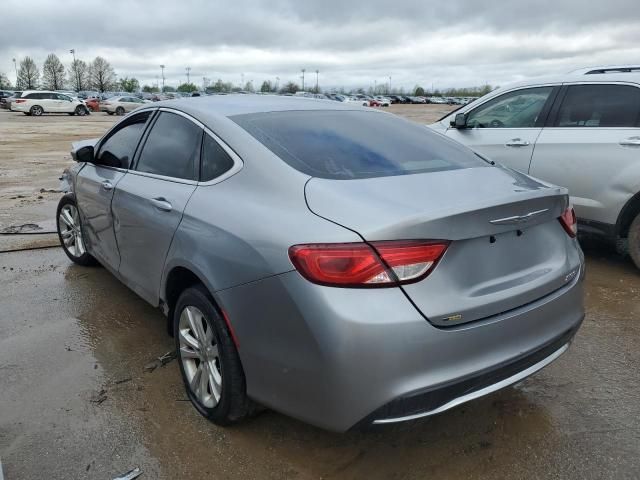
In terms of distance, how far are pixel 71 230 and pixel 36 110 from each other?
3644cm

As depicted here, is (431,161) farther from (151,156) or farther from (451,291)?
(151,156)

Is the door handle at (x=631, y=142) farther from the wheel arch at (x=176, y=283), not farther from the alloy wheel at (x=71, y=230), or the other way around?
the alloy wheel at (x=71, y=230)

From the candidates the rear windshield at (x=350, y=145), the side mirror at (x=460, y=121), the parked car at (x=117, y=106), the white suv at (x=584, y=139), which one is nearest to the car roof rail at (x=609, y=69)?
the white suv at (x=584, y=139)

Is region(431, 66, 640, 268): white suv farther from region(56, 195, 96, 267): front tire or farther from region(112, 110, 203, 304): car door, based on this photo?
region(56, 195, 96, 267): front tire

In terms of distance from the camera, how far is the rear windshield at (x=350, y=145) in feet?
8.54

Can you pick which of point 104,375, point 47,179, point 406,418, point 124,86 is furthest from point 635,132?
point 124,86

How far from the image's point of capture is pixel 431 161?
2.87 metres

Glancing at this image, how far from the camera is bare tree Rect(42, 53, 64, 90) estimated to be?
106m

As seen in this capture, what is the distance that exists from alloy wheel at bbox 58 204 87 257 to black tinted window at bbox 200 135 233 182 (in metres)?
2.44

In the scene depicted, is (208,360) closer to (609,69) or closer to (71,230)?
(71,230)

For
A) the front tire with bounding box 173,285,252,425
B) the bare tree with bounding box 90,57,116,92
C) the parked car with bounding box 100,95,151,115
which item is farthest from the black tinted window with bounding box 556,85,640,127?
the bare tree with bounding box 90,57,116,92

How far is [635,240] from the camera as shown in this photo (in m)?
4.85

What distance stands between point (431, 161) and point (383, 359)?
1.25 m

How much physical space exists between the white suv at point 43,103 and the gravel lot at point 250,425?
37.4 m
